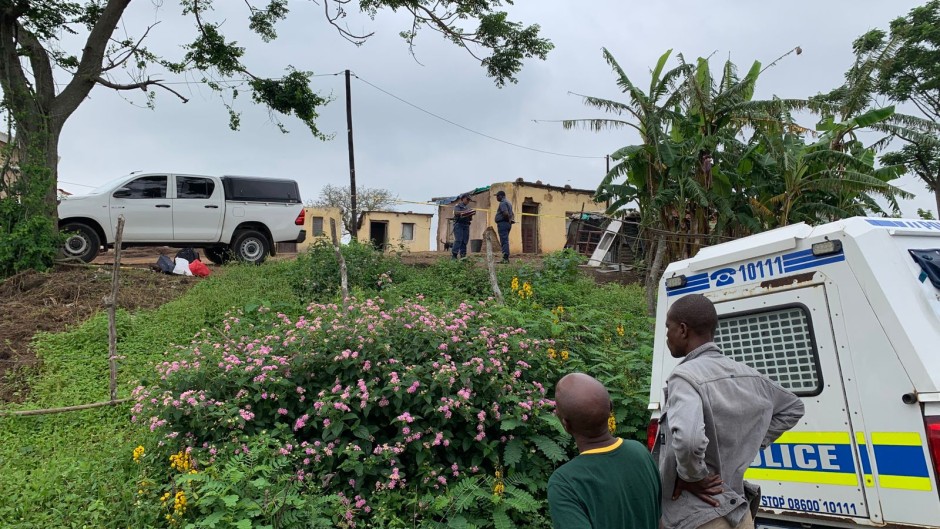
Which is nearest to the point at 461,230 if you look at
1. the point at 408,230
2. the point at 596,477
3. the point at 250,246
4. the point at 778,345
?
the point at 250,246

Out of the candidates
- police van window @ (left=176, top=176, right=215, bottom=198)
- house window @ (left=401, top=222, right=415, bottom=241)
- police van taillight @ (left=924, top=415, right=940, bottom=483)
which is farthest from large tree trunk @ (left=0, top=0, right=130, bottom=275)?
house window @ (left=401, top=222, right=415, bottom=241)

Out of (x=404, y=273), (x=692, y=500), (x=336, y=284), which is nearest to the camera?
(x=692, y=500)

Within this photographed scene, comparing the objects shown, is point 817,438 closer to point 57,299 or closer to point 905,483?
point 905,483

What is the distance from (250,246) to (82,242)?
324cm

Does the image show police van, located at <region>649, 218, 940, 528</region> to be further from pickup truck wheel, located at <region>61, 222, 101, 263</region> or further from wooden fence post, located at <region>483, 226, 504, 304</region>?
pickup truck wheel, located at <region>61, 222, 101, 263</region>

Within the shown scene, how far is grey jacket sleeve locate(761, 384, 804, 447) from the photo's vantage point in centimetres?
257

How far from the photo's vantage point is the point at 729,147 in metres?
11.6

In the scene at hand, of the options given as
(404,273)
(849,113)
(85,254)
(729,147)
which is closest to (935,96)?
(849,113)

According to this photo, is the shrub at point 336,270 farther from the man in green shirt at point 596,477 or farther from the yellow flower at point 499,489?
the man in green shirt at point 596,477

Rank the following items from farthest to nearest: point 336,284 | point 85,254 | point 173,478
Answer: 1. point 85,254
2. point 336,284
3. point 173,478

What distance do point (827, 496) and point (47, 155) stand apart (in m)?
13.5

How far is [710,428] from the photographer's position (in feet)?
7.77

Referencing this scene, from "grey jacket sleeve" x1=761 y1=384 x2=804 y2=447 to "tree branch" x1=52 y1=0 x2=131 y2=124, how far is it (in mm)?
13819

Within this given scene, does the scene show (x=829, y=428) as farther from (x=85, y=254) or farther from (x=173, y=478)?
(x=85, y=254)
